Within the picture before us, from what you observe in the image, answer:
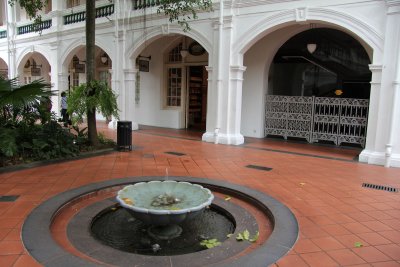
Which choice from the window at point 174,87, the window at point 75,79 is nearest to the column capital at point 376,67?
the window at point 174,87

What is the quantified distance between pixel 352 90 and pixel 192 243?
1001 centimetres

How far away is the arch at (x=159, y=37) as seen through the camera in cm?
993

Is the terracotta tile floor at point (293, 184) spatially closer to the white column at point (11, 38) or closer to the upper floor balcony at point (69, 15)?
the upper floor balcony at point (69, 15)

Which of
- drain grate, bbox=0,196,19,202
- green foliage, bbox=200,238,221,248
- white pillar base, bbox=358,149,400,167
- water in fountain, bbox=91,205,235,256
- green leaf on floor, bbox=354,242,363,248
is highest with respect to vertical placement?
white pillar base, bbox=358,149,400,167

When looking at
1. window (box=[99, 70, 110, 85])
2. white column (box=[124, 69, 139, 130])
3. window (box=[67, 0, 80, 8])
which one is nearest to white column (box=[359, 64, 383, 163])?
white column (box=[124, 69, 139, 130])

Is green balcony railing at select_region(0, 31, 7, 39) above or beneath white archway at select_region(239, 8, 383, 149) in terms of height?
above

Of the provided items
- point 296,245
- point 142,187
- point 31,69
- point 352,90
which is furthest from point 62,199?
point 31,69

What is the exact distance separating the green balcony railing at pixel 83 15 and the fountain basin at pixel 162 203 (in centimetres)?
1016

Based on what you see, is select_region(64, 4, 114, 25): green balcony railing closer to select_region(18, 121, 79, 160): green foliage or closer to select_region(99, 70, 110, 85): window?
select_region(99, 70, 110, 85): window

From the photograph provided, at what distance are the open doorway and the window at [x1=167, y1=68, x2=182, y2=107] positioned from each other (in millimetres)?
443

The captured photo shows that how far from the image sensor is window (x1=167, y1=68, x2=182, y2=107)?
13.6 meters

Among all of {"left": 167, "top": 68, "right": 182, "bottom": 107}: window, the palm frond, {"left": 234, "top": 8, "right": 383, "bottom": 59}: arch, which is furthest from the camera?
{"left": 167, "top": 68, "right": 182, "bottom": 107}: window

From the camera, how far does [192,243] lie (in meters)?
3.58

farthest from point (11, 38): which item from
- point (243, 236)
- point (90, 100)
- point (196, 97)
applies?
point (243, 236)
